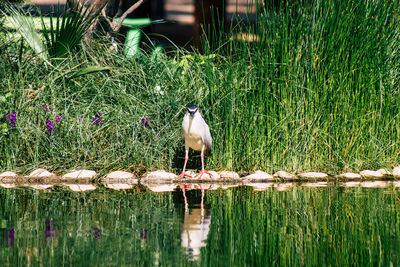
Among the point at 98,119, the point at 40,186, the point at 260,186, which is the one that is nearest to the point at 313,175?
the point at 260,186

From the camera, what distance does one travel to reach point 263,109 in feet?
15.7

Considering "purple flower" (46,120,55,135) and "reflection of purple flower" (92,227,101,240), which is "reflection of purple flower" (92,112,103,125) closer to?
"purple flower" (46,120,55,135)

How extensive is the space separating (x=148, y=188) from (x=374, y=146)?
190cm

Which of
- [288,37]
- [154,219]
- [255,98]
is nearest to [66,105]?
[255,98]

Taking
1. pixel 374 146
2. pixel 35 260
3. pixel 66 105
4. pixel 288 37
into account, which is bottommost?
pixel 35 260

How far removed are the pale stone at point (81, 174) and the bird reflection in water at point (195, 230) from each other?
119 centimetres

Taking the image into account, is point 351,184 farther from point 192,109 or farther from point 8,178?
point 8,178

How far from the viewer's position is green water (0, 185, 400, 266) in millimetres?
2328

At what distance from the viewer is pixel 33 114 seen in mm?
4812

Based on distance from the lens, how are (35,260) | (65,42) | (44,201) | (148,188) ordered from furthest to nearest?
1. (65,42)
2. (148,188)
3. (44,201)
4. (35,260)

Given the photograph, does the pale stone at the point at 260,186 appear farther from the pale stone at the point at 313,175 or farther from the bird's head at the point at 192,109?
the bird's head at the point at 192,109

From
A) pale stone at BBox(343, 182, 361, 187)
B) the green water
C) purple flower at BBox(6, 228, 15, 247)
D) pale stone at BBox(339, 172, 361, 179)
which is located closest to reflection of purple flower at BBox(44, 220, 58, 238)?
the green water

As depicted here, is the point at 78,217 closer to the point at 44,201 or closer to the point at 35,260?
the point at 44,201

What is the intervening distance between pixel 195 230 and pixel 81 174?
1959 millimetres
